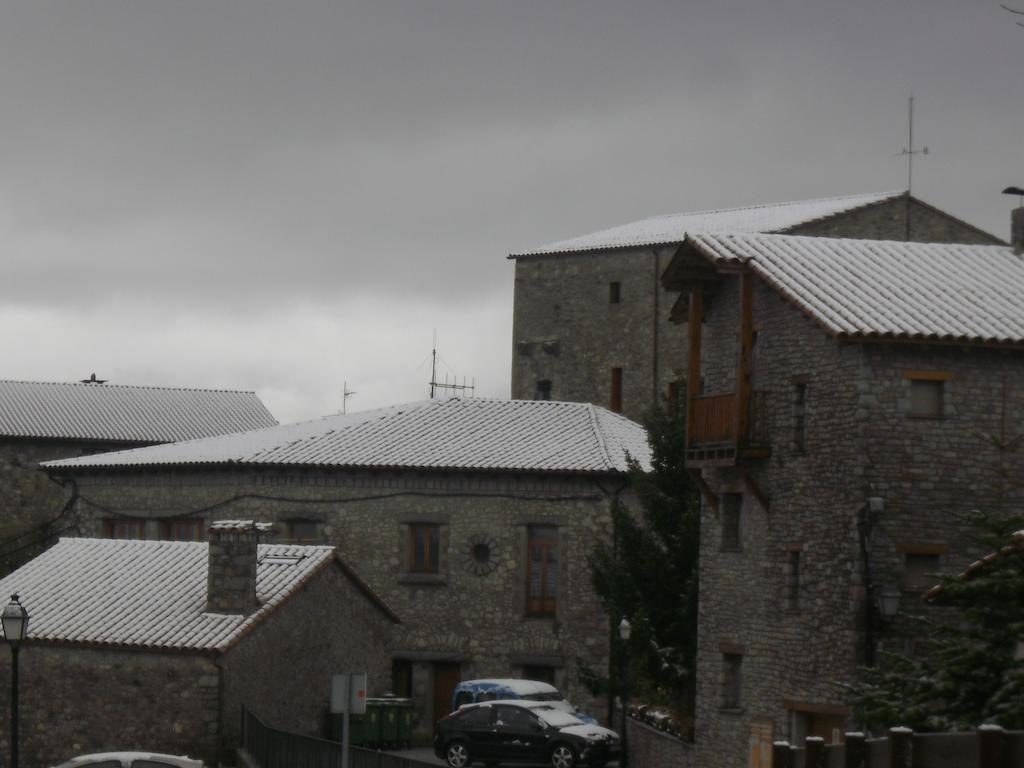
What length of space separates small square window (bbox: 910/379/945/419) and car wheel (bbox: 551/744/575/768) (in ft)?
34.4

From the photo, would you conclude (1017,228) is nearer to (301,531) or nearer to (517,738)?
(517,738)

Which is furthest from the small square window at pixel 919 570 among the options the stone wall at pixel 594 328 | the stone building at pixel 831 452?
the stone wall at pixel 594 328

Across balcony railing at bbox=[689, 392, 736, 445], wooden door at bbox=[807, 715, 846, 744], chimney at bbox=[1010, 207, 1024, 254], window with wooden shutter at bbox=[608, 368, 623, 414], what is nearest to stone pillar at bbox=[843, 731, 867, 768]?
wooden door at bbox=[807, 715, 846, 744]

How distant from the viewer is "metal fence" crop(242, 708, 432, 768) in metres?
27.6

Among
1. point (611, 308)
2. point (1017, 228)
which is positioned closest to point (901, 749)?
point (1017, 228)

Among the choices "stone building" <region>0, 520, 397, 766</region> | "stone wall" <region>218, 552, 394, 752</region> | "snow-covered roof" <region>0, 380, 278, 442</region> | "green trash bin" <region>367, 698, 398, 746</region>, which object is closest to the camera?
"stone building" <region>0, 520, 397, 766</region>

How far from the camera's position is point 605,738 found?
124 ft

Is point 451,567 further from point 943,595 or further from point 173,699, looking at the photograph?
point 943,595

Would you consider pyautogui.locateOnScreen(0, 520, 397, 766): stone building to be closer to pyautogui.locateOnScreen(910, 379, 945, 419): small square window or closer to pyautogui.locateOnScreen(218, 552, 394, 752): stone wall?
pyautogui.locateOnScreen(218, 552, 394, 752): stone wall

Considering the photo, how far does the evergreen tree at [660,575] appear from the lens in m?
40.3

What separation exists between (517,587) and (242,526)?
10523mm

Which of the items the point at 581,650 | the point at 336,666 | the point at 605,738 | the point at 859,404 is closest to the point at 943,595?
the point at 859,404

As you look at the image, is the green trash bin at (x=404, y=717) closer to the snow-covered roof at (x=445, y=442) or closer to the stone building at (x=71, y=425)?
the snow-covered roof at (x=445, y=442)

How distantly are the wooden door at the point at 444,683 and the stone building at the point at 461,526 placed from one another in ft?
0.08
